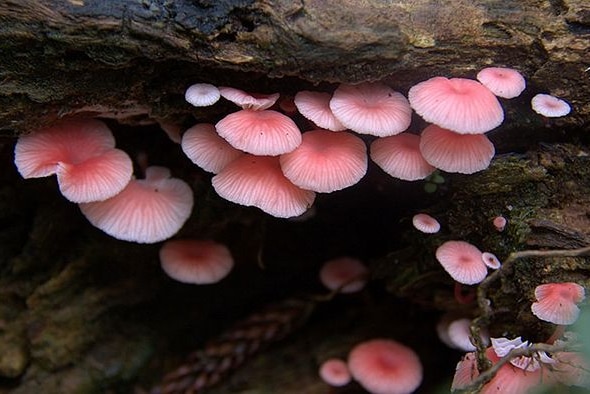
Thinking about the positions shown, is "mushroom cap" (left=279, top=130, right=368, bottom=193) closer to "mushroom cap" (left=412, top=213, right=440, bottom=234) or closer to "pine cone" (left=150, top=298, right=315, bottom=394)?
"mushroom cap" (left=412, top=213, right=440, bottom=234)

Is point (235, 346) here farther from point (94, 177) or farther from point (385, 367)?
point (94, 177)

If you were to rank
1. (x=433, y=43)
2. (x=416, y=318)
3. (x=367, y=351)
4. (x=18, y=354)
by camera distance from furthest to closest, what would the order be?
(x=416, y=318), (x=367, y=351), (x=18, y=354), (x=433, y=43)

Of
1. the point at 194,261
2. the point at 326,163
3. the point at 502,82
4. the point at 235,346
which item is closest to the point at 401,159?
the point at 326,163

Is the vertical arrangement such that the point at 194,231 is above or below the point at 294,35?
below

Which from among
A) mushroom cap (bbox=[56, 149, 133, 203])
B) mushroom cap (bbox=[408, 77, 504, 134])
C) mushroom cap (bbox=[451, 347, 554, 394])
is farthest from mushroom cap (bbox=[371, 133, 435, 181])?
mushroom cap (bbox=[56, 149, 133, 203])

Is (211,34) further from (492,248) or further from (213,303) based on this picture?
(213,303)

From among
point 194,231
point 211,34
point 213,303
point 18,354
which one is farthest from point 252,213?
point 18,354
